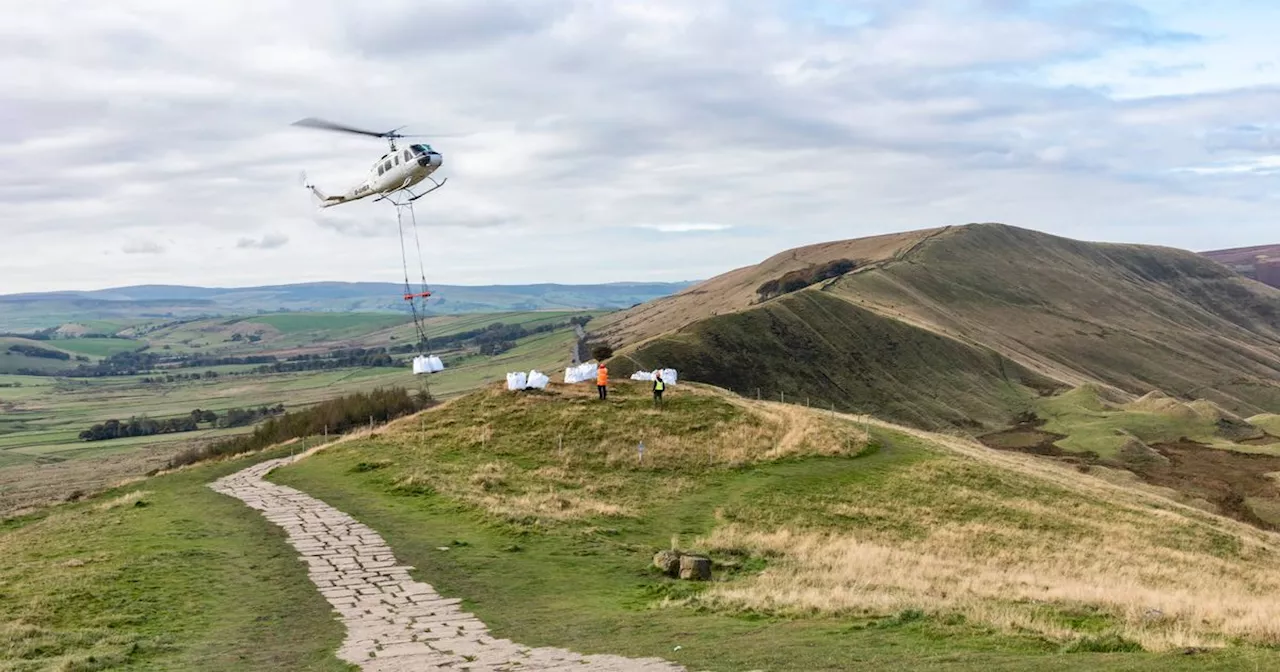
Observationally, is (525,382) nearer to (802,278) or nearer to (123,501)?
(123,501)

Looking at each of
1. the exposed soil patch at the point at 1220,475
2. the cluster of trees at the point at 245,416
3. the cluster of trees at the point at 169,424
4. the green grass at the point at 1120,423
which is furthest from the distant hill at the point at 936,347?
the cluster of trees at the point at 169,424

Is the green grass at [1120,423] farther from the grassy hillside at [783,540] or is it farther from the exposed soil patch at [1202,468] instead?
the grassy hillside at [783,540]

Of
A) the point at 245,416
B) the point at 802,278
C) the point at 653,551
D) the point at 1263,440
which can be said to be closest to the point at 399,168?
the point at 653,551

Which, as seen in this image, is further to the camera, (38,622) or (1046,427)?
(1046,427)

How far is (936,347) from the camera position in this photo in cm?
12112

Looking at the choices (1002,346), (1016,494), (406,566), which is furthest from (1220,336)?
(406,566)

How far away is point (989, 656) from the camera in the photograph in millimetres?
14586

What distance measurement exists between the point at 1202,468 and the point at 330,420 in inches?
2476

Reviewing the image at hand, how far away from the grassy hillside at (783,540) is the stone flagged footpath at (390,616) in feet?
2.36

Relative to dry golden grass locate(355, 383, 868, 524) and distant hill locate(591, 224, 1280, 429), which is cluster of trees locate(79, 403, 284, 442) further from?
dry golden grass locate(355, 383, 868, 524)

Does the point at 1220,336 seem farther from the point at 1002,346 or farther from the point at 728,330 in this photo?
the point at 728,330

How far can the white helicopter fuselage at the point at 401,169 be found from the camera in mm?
43562

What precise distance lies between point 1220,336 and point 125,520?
697 ft

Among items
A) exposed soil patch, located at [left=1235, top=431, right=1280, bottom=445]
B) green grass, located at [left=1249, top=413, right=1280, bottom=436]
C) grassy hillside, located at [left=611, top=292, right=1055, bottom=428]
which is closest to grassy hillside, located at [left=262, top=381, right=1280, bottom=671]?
grassy hillside, located at [left=611, top=292, right=1055, bottom=428]
